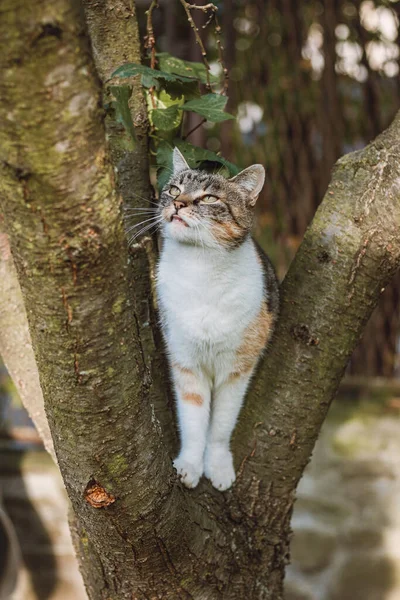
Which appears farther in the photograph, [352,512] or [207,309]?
[352,512]

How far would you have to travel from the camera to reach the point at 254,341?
6.78 ft

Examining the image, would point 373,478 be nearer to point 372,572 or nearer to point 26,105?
point 372,572

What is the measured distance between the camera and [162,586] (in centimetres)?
161

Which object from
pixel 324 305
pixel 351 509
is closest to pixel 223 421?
pixel 324 305

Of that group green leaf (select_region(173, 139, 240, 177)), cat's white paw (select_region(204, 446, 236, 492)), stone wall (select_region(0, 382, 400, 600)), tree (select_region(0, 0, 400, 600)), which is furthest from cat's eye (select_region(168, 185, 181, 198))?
stone wall (select_region(0, 382, 400, 600))

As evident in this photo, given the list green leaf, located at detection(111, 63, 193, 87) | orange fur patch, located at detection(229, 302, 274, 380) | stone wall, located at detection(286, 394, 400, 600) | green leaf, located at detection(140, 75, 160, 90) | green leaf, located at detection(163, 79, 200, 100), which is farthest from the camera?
stone wall, located at detection(286, 394, 400, 600)

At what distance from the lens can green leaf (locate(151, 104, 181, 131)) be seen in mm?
1845

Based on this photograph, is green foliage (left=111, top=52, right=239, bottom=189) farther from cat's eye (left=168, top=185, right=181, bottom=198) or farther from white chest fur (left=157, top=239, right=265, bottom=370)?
white chest fur (left=157, top=239, right=265, bottom=370)

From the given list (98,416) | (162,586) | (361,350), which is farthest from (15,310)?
(361,350)

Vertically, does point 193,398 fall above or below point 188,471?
above

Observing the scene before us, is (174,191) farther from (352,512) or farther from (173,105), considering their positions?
(352,512)

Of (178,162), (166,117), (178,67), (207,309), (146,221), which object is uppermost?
(178,67)

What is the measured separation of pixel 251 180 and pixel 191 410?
0.76 m

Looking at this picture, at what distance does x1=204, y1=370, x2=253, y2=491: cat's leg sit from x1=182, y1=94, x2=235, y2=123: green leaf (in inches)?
29.6
